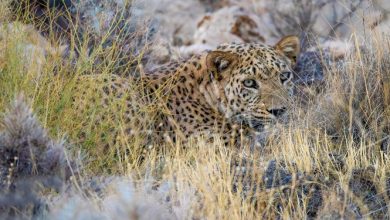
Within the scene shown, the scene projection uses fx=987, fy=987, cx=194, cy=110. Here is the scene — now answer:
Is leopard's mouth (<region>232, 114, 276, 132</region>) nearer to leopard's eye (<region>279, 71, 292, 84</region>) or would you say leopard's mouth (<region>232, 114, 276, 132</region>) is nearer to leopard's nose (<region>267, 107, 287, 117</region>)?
leopard's nose (<region>267, 107, 287, 117</region>)

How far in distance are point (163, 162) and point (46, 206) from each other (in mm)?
1829

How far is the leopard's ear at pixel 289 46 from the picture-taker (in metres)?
8.98

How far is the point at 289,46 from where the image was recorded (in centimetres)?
904

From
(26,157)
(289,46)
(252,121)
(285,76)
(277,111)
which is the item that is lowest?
(252,121)

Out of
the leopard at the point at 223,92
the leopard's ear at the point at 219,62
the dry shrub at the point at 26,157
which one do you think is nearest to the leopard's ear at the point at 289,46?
the leopard at the point at 223,92

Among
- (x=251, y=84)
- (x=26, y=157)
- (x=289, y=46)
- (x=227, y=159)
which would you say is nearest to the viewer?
(x=26, y=157)

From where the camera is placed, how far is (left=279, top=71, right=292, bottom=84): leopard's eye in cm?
861

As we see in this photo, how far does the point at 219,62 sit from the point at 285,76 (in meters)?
0.59

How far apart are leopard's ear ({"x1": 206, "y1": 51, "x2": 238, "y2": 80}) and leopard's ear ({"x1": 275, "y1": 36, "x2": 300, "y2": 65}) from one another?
57 centimetres

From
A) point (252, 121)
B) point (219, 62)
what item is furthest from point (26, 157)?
point (252, 121)

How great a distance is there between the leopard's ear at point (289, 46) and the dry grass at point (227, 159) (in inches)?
15.6

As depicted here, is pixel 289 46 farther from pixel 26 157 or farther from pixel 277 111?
pixel 26 157

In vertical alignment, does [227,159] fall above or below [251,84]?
below

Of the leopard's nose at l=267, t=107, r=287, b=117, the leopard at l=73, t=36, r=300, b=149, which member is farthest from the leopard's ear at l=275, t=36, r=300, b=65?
the leopard's nose at l=267, t=107, r=287, b=117
